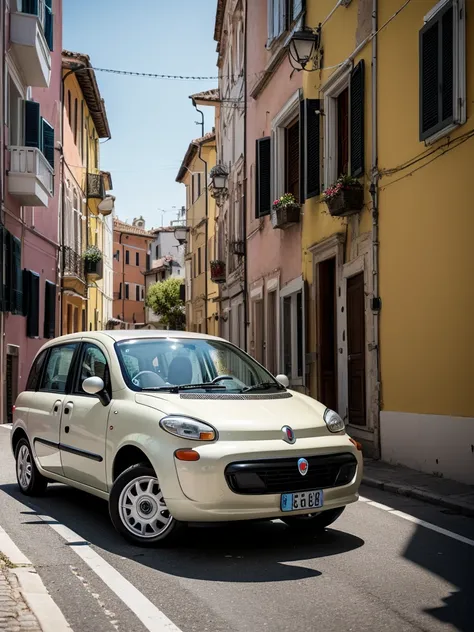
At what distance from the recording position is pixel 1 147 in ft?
70.0

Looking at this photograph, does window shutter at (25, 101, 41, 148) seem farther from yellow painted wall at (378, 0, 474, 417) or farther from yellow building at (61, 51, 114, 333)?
yellow painted wall at (378, 0, 474, 417)

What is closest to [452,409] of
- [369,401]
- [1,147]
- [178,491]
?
[369,401]

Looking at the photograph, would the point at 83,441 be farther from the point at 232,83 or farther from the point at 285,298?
the point at 232,83

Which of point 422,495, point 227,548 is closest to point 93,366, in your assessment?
point 227,548

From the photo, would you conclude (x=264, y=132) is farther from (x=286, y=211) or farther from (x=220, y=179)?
(x=220, y=179)

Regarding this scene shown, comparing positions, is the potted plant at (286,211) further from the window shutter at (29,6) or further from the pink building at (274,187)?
the window shutter at (29,6)

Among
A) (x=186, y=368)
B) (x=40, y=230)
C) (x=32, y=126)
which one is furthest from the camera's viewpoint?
(x=40, y=230)

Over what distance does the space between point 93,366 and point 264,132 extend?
575 inches

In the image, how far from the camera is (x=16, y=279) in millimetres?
22172

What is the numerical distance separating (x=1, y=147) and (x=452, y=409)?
14112 mm

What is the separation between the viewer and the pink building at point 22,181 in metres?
21.6

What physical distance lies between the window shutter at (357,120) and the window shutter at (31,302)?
11807mm

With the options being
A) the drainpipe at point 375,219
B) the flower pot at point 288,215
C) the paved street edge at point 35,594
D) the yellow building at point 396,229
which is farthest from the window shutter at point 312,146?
the paved street edge at point 35,594

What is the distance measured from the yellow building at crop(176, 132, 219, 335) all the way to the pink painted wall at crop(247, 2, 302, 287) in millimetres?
13544
